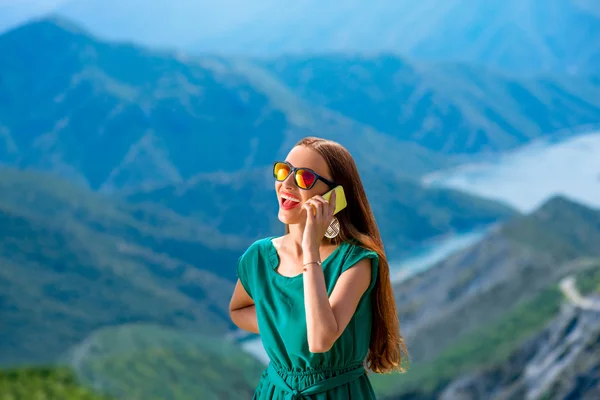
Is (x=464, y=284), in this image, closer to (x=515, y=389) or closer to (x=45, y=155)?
(x=515, y=389)

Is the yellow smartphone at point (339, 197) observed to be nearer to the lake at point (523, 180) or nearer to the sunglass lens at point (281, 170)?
the sunglass lens at point (281, 170)

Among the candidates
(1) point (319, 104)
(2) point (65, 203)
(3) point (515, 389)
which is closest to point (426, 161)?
(1) point (319, 104)

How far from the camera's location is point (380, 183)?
59.3 ft

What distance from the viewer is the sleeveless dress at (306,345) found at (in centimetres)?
116

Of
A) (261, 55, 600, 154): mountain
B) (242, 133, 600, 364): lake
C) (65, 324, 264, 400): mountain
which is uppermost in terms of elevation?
(261, 55, 600, 154): mountain

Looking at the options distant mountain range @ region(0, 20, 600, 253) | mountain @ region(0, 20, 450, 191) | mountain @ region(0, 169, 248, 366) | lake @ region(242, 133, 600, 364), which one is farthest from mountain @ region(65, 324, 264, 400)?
mountain @ region(0, 20, 450, 191)

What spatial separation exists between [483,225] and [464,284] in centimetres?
813

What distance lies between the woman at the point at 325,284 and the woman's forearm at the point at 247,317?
0.07 m

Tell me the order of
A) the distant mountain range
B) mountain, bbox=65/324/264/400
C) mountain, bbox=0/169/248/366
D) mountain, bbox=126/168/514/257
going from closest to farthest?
mountain, bbox=65/324/264/400 → mountain, bbox=0/169/248/366 → mountain, bbox=126/168/514/257 → the distant mountain range

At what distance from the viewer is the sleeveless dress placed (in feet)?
3.80

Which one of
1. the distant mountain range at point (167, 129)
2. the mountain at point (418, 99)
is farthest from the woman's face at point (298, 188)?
the mountain at point (418, 99)

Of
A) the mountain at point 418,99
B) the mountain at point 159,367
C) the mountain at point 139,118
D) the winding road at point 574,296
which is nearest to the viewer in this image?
the mountain at point 159,367

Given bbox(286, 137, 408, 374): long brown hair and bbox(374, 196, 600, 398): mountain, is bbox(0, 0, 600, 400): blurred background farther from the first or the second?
bbox(286, 137, 408, 374): long brown hair

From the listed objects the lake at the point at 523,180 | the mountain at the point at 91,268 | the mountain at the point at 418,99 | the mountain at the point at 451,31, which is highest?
the mountain at the point at 451,31
